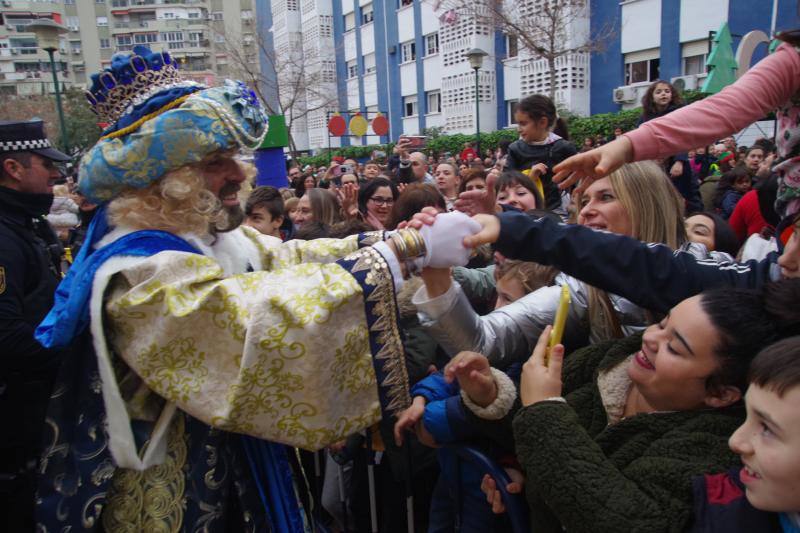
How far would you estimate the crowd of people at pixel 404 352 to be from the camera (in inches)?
52.6

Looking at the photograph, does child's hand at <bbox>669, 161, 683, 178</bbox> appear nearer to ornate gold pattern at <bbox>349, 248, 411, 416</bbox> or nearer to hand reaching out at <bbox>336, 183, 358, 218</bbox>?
hand reaching out at <bbox>336, 183, 358, 218</bbox>

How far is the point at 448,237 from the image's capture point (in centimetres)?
179

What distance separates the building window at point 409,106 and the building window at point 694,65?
1453 cm

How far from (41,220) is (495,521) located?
2913 millimetres

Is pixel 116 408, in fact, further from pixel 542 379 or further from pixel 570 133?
pixel 570 133

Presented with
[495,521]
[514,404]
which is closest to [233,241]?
[514,404]

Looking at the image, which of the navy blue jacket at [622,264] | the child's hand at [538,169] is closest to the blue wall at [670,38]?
the child's hand at [538,169]

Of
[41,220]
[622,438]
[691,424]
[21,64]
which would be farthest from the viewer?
[21,64]

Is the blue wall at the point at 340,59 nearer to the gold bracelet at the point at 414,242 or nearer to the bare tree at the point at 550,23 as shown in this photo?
the bare tree at the point at 550,23

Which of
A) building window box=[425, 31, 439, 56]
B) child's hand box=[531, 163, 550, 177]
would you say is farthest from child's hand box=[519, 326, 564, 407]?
building window box=[425, 31, 439, 56]

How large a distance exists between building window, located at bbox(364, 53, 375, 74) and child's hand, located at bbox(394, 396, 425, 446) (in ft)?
102

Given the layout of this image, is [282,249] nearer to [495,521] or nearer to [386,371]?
[386,371]

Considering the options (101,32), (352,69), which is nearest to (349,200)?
(352,69)

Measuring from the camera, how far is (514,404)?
1.85m
